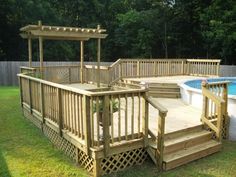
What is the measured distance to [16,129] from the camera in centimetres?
655

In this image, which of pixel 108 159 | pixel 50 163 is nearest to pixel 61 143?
pixel 50 163

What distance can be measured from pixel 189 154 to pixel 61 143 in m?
2.45

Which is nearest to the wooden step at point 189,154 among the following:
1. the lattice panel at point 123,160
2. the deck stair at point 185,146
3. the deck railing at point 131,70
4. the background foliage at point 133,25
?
the deck stair at point 185,146

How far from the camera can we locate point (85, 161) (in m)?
4.35

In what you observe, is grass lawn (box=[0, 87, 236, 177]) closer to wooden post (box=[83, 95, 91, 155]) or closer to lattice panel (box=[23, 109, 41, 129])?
lattice panel (box=[23, 109, 41, 129])

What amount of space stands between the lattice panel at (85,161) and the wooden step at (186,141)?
4.42 feet

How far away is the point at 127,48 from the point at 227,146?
62.8ft

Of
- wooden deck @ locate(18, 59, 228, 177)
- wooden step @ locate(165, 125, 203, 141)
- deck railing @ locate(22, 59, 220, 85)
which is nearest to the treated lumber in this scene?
wooden deck @ locate(18, 59, 228, 177)

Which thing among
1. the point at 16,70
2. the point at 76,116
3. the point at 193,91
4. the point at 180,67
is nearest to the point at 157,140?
the point at 76,116

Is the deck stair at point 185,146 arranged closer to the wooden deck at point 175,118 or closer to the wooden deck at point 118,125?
the wooden deck at point 118,125

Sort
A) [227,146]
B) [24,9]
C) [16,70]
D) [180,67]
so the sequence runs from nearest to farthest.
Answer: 1. [227,146]
2. [180,67]
3. [16,70]
4. [24,9]

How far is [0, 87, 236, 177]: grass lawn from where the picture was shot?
423cm

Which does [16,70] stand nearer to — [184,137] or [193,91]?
[193,91]

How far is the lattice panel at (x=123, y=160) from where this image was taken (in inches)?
165
